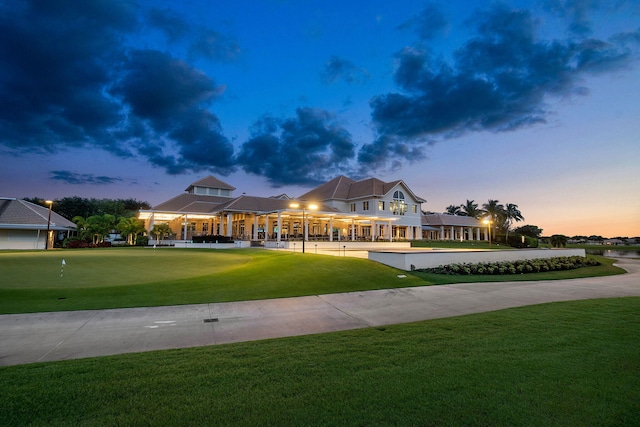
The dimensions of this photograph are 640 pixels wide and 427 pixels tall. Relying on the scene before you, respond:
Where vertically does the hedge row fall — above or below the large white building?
below

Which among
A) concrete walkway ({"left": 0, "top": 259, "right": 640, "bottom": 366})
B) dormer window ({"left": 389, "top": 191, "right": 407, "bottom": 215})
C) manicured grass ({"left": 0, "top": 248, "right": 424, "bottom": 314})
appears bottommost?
concrete walkway ({"left": 0, "top": 259, "right": 640, "bottom": 366})

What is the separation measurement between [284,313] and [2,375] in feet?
19.5

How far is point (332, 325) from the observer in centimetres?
802

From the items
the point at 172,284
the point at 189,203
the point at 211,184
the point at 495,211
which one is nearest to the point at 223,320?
the point at 172,284

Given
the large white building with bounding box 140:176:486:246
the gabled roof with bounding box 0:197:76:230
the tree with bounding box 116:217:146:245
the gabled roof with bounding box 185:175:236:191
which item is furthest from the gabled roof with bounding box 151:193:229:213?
the gabled roof with bounding box 0:197:76:230

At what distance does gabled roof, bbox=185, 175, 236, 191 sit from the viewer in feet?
176

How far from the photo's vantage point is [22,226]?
36031mm

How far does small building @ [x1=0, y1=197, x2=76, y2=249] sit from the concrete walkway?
36293 millimetres

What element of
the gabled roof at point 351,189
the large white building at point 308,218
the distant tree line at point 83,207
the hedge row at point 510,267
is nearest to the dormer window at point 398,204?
the large white building at point 308,218

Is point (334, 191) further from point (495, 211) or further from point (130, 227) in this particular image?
point (495, 211)

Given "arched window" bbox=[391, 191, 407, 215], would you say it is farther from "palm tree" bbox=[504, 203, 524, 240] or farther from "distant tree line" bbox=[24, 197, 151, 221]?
"distant tree line" bbox=[24, 197, 151, 221]

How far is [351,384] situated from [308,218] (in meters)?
38.2

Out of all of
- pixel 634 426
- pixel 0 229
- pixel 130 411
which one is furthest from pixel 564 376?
pixel 0 229

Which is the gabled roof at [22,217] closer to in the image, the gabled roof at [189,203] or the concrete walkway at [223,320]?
the gabled roof at [189,203]
